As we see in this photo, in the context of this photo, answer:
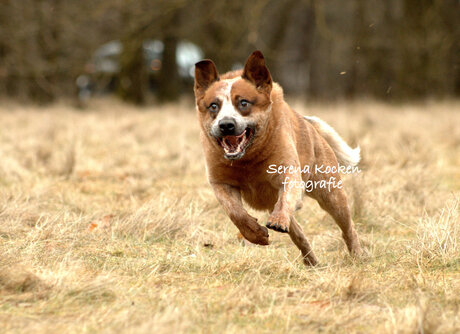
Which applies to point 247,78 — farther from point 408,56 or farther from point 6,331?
point 408,56

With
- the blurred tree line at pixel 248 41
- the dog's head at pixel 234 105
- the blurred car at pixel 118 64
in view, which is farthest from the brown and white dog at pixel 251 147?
the blurred car at pixel 118 64

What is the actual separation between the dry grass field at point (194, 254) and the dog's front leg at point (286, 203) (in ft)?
1.01

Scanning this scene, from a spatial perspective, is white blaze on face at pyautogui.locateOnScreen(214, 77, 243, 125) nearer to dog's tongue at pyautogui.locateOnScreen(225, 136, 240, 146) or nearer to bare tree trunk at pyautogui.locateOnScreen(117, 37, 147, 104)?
dog's tongue at pyautogui.locateOnScreen(225, 136, 240, 146)

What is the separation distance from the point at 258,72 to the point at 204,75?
0.43 metres

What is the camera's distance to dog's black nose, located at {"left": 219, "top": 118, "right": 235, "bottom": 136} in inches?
174

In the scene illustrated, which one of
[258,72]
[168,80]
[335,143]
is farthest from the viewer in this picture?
[168,80]

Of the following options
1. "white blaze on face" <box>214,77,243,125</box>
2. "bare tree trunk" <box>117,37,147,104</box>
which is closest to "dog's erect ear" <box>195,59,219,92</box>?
"white blaze on face" <box>214,77,243,125</box>

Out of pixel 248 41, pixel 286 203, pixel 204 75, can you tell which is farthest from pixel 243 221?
pixel 248 41

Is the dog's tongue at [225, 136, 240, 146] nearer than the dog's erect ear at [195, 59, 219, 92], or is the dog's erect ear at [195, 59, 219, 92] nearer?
the dog's tongue at [225, 136, 240, 146]

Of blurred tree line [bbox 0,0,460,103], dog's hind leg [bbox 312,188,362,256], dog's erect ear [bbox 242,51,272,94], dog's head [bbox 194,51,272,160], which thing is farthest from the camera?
blurred tree line [bbox 0,0,460,103]

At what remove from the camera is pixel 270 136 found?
15.3ft

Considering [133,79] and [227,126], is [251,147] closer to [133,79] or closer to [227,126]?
[227,126]

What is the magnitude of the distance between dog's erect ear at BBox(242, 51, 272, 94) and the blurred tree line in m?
9.22

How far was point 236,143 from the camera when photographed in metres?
4.61
